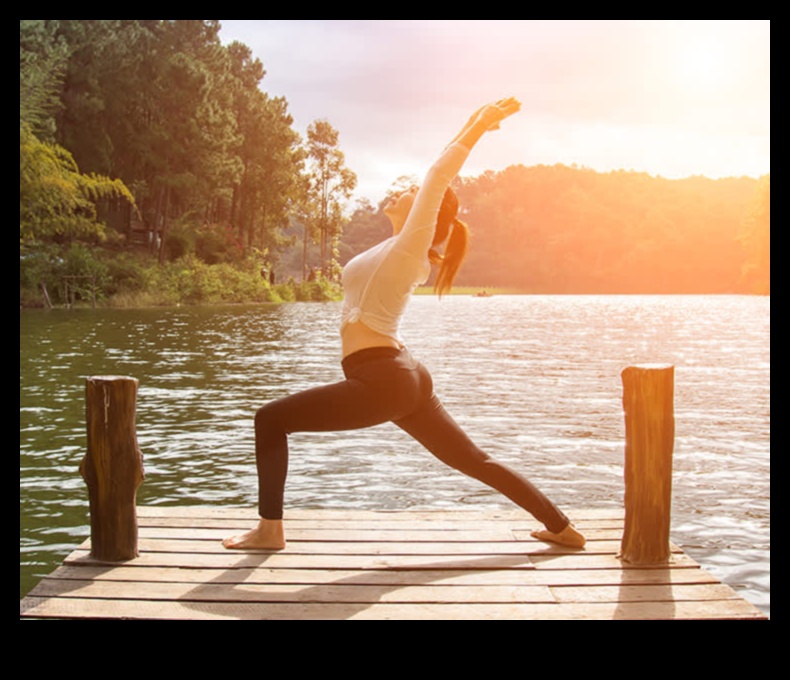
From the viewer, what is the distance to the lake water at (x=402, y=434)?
742cm

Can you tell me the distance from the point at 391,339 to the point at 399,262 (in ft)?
1.16

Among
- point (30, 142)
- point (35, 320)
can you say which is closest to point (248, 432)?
point (35, 320)

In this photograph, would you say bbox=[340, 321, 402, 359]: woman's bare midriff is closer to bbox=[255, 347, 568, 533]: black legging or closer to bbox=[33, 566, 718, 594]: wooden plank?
bbox=[255, 347, 568, 533]: black legging

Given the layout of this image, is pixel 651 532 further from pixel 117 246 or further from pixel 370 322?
pixel 117 246

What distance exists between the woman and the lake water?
232cm

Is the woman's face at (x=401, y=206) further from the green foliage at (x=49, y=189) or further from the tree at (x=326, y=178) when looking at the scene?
the tree at (x=326, y=178)

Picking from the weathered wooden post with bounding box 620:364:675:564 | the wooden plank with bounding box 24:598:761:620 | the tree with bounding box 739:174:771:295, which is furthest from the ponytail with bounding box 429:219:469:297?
the tree with bounding box 739:174:771:295

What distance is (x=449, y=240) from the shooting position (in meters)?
4.36

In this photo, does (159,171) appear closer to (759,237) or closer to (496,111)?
(496,111)

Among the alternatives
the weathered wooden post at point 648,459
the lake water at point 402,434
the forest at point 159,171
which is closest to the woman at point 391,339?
the weathered wooden post at point 648,459

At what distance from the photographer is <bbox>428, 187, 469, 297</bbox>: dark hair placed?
4270mm
